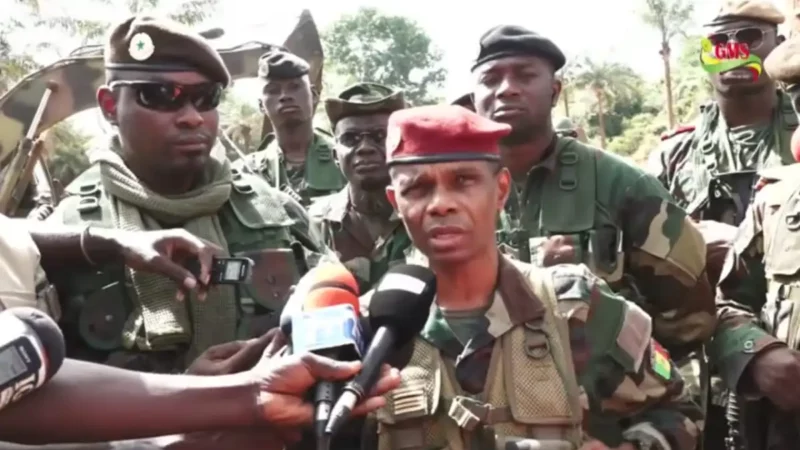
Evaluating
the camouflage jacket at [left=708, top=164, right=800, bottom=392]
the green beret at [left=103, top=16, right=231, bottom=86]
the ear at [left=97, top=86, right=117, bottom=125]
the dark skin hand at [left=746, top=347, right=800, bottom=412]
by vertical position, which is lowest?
the dark skin hand at [left=746, top=347, right=800, bottom=412]

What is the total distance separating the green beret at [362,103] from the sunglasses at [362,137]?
107 millimetres

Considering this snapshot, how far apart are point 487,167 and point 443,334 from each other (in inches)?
21.9

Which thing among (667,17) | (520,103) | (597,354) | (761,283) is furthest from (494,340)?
(667,17)

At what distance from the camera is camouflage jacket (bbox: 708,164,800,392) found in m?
4.04

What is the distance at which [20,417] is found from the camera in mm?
2199

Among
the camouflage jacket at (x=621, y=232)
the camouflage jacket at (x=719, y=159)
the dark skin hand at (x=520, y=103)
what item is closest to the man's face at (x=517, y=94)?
the dark skin hand at (x=520, y=103)

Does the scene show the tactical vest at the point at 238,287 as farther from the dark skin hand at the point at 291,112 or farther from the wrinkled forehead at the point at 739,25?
the wrinkled forehead at the point at 739,25

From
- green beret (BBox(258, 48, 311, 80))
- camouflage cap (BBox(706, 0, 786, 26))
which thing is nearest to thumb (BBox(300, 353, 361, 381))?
camouflage cap (BBox(706, 0, 786, 26))

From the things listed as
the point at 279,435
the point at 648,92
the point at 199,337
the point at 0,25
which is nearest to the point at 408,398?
the point at 279,435

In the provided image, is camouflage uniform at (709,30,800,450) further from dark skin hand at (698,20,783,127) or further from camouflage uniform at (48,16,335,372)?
dark skin hand at (698,20,783,127)

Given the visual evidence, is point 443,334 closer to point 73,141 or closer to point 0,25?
point 73,141

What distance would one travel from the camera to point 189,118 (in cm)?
383

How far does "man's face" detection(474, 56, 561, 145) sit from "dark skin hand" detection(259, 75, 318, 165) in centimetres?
289

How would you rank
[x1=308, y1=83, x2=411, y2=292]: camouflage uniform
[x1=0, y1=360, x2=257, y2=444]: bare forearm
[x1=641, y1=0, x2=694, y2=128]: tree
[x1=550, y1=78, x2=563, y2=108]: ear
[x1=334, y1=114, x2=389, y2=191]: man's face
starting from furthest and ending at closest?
[x1=641, y1=0, x2=694, y2=128]: tree
[x1=334, y1=114, x2=389, y2=191]: man's face
[x1=308, y1=83, x2=411, y2=292]: camouflage uniform
[x1=550, y1=78, x2=563, y2=108]: ear
[x1=0, y1=360, x2=257, y2=444]: bare forearm
